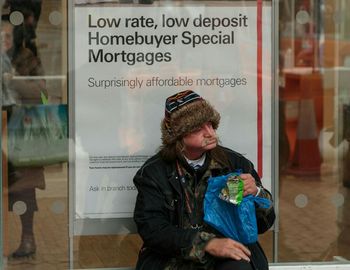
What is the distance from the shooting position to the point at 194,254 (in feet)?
13.2

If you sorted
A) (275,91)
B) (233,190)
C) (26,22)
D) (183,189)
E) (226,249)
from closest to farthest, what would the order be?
(226,249) < (233,190) < (183,189) < (26,22) < (275,91)

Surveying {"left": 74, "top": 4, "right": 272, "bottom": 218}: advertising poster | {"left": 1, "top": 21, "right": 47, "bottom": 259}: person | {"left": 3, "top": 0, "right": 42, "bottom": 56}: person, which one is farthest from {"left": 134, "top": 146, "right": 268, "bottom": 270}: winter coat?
{"left": 3, "top": 0, "right": 42, "bottom": 56}: person

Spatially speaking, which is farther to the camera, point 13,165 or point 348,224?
point 348,224

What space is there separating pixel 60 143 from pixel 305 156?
4.70ft

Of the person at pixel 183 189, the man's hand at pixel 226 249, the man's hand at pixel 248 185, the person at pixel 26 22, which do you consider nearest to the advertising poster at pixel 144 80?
the person at pixel 26 22

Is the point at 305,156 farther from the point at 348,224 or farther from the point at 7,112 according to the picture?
the point at 7,112

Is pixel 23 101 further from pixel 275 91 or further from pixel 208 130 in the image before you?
pixel 275 91

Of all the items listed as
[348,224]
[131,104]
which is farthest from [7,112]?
[348,224]

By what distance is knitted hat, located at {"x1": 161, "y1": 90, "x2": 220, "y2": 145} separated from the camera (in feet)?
14.0

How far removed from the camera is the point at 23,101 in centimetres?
478

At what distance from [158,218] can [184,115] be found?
52 cm

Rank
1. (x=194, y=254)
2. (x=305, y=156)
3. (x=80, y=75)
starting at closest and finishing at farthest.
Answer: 1. (x=194, y=254)
2. (x=80, y=75)
3. (x=305, y=156)

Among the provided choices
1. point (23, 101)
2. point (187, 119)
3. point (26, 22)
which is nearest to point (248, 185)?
point (187, 119)

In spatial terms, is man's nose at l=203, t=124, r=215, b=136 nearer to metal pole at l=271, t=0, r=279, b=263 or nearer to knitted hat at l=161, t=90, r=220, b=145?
knitted hat at l=161, t=90, r=220, b=145
